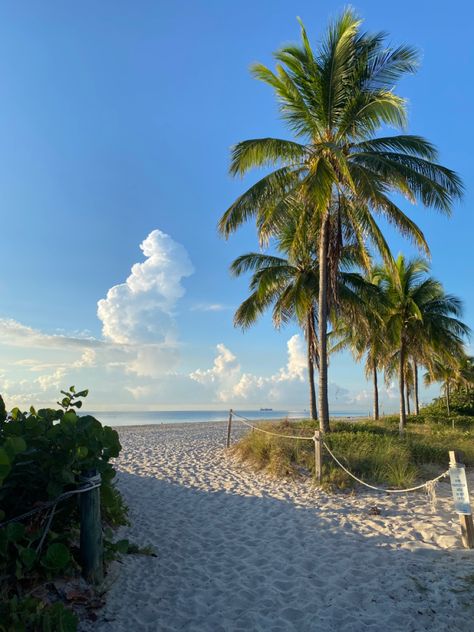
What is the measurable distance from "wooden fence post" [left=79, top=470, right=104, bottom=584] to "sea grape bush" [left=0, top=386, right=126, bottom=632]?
0.28 ft

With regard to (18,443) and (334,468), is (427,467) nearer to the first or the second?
(334,468)

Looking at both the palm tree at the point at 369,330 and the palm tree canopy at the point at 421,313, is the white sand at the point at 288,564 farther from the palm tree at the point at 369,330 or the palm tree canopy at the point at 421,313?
the palm tree canopy at the point at 421,313

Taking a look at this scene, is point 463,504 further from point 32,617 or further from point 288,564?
point 32,617

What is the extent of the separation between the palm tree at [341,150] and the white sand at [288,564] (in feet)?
16.3

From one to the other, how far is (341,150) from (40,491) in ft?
34.2

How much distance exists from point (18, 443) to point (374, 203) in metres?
9.89

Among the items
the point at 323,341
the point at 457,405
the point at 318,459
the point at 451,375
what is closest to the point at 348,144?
the point at 323,341

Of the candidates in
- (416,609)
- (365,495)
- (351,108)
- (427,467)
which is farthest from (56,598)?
(351,108)

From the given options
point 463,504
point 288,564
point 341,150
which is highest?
point 341,150

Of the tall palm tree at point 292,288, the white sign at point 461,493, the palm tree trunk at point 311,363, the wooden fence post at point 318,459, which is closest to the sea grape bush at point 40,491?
the white sign at point 461,493

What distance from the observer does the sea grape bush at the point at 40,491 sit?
2.77m

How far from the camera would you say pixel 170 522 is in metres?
5.97

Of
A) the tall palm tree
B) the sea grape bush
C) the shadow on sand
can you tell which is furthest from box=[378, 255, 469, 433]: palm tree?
the sea grape bush

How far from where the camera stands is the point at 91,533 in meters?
3.49
